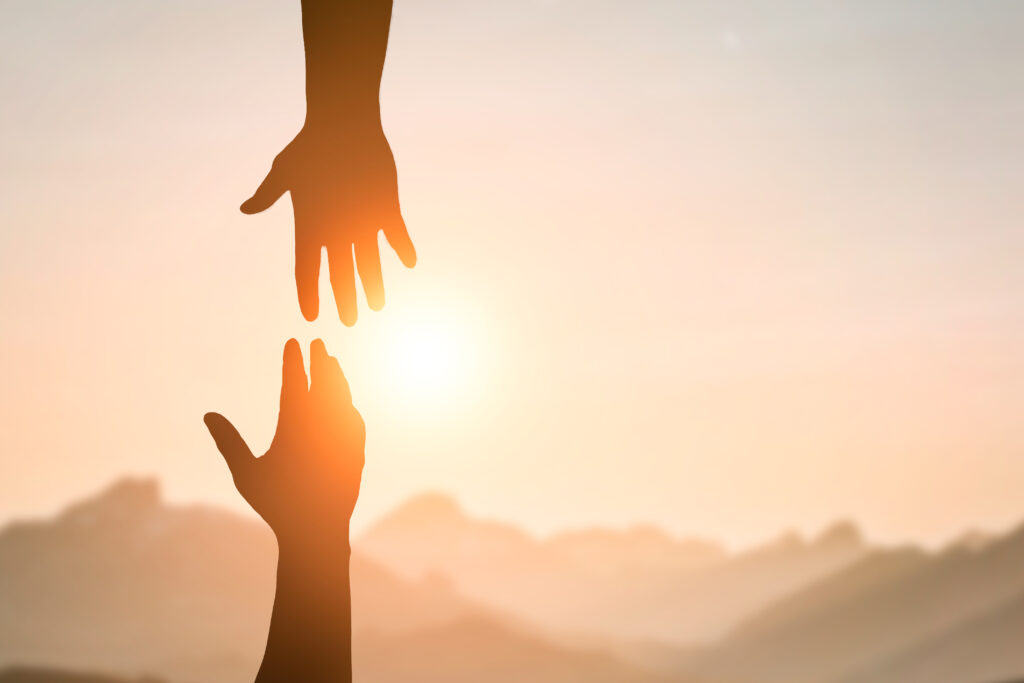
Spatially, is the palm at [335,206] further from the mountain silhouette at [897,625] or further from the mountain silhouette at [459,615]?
the mountain silhouette at [897,625]

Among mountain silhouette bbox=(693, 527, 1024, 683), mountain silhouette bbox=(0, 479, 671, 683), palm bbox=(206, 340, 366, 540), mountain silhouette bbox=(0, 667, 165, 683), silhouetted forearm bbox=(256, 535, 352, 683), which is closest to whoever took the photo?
silhouetted forearm bbox=(256, 535, 352, 683)

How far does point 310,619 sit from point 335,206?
2.22 meters

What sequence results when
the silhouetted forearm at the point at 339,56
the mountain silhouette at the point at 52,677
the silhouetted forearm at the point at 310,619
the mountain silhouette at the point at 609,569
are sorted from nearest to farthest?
the silhouetted forearm at the point at 310,619 < the silhouetted forearm at the point at 339,56 < the mountain silhouette at the point at 52,677 < the mountain silhouette at the point at 609,569

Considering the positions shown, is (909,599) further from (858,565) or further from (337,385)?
(337,385)

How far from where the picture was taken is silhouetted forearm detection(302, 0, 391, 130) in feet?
21.5

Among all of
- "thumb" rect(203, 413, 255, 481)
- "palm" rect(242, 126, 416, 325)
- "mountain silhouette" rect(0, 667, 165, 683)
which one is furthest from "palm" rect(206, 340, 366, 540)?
"mountain silhouette" rect(0, 667, 165, 683)

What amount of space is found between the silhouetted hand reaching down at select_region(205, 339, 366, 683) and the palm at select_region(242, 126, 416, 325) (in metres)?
0.38

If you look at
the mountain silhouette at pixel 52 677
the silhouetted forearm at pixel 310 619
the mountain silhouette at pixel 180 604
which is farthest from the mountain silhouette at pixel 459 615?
the silhouetted forearm at pixel 310 619

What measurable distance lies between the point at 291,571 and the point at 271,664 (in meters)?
0.49

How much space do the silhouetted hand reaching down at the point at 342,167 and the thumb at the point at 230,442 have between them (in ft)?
2.46

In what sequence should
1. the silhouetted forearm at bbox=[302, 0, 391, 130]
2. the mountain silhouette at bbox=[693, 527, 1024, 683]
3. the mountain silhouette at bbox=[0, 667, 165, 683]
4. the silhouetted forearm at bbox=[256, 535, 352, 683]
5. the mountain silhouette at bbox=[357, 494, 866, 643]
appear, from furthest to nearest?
the mountain silhouette at bbox=[357, 494, 866, 643]
the mountain silhouette at bbox=[693, 527, 1024, 683]
the mountain silhouette at bbox=[0, 667, 165, 683]
the silhouetted forearm at bbox=[302, 0, 391, 130]
the silhouetted forearm at bbox=[256, 535, 352, 683]

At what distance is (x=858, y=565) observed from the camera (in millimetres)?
117625

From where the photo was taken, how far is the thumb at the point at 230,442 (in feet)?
20.8

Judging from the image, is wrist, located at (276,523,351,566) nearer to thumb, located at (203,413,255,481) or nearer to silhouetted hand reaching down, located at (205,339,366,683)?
silhouetted hand reaching down, located at (205,339,366,683)
